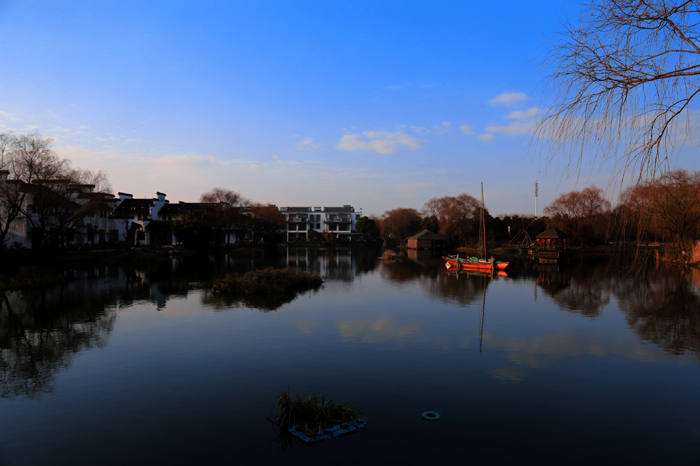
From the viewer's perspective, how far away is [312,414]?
704cm

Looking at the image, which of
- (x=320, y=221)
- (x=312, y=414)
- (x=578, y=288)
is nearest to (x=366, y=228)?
(x=320, y=221)

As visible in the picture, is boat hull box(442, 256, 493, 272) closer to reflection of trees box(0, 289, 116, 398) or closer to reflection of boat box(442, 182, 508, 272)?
reflection of boat box(442, 182, 508, 272)

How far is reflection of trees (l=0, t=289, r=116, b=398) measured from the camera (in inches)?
347

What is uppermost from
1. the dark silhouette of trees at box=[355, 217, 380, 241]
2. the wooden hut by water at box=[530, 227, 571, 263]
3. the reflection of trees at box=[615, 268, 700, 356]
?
the dark silhouette of trees at box=[355, 217, 380, 241]

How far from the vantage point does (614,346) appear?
38.7ft

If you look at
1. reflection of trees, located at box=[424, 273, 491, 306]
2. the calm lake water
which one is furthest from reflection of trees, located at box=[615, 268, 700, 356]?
reflection of trees, located at box=[424, 273, 491, 306]

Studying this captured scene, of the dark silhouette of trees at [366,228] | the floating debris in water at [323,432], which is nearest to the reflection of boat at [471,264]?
the floating debris in water at [323,432]

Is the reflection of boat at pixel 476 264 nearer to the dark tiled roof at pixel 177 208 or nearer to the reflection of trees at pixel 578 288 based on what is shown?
the reflection of trees at pixel 578 288

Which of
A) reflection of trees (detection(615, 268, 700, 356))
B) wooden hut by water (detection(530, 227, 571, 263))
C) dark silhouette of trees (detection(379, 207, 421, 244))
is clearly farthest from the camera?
dark silhouette of trees (detection(379, 207, 421, 244))

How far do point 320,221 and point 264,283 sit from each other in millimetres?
87388

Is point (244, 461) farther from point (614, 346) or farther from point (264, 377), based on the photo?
point (614, 346)

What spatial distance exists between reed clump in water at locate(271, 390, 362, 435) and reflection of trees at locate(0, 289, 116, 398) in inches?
196

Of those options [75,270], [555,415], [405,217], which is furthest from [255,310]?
[405,217]

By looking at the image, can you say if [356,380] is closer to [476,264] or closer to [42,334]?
[42,334]
